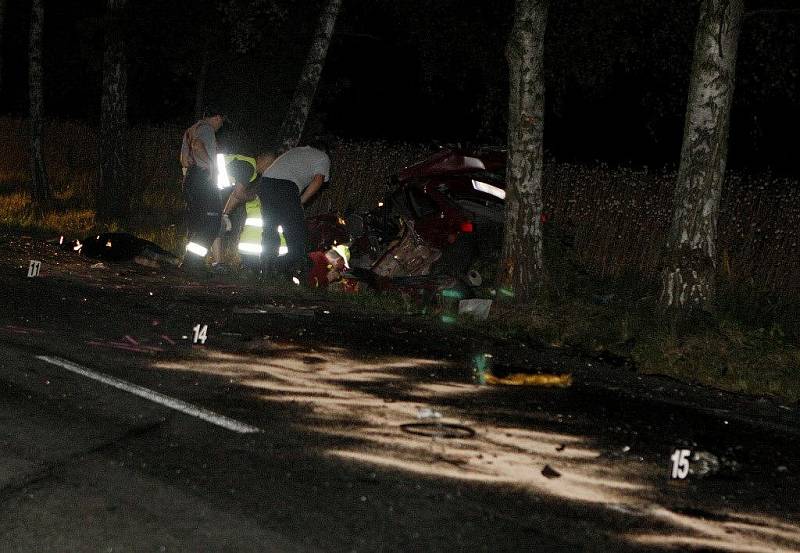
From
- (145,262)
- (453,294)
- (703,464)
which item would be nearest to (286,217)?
(145,262)

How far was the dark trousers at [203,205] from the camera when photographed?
15336 millimetres

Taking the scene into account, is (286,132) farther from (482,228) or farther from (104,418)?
(104,418)

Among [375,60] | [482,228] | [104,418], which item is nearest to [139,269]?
[482,228]

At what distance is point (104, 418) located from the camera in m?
7.84

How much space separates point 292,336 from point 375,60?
3265cm

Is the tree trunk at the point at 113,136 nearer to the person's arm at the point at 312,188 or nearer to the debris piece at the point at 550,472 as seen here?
the person's arm at the point at 312,188

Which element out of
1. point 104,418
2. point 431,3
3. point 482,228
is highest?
point 431,3

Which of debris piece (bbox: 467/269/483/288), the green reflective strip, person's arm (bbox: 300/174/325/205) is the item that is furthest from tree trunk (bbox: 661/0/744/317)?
person's arm (bbox: 300/174/325/205)

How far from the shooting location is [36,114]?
25.1 m

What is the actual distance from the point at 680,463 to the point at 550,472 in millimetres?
928

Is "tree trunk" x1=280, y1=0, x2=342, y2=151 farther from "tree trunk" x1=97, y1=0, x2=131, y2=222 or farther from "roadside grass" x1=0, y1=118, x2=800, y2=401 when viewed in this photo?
"tree trunk" x1=97, y1=0, x2=131, y2=222

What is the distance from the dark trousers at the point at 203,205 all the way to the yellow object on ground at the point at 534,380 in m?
6.32

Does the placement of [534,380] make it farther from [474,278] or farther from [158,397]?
[474,278]

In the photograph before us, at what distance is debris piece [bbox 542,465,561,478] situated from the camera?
6.97 m
